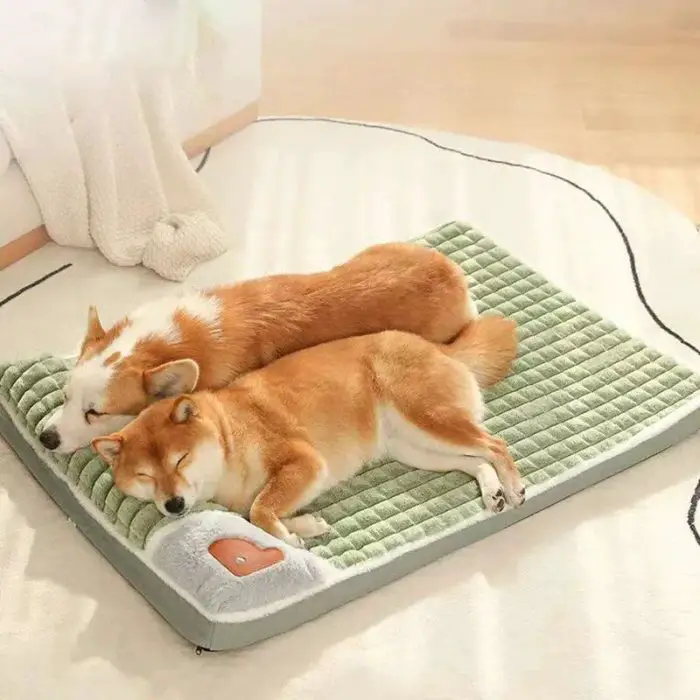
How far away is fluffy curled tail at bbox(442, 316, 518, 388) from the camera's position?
199cm

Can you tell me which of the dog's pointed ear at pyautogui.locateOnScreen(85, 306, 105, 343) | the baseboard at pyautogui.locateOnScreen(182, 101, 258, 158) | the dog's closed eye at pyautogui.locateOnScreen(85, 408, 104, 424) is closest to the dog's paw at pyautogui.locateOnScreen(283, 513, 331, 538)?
the dog's closed eye at pyautogui.locateOnScreen(85, 408, 104, 424)

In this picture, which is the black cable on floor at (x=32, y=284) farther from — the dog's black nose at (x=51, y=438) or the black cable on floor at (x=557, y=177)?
the black cable on floor at (x=557, y=177)

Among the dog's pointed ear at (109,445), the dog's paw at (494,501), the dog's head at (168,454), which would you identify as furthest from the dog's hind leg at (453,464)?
the dog's pointed ear at (109,445)

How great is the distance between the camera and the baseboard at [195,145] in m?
2.37

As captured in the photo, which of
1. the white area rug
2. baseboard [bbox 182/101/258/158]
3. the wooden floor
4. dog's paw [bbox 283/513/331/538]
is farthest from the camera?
the wooden floor

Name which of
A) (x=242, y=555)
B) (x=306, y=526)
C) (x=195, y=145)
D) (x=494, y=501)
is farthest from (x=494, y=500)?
(x=195, y=145)

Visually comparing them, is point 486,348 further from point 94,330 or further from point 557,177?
point 557,177

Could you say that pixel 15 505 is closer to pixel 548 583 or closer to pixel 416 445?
pixel 416 445

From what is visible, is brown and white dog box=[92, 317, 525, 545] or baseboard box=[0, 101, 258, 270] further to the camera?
baseboard box=[0, 101, 258, 270]

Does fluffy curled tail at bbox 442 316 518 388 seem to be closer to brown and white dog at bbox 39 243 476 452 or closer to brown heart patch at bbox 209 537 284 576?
brown and white dog at bbox 39 243 476 452

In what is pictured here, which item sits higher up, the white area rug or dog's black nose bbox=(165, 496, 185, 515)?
dog's black nose bbox=(165, 496, 185, 515)

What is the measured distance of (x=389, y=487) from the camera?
186cm

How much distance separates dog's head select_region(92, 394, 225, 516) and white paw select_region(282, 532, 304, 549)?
0.15 meters

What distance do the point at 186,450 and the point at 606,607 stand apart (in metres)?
0.69
